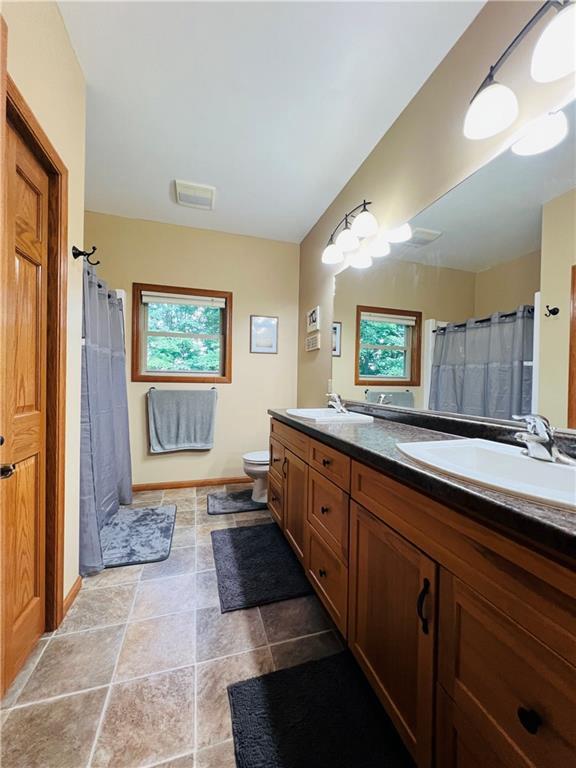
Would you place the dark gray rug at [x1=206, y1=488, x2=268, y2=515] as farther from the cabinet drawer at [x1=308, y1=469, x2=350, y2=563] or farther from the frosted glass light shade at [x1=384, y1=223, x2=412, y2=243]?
the frosted glass light shade at [x1=384, y1=223, x2=412, y2=243]

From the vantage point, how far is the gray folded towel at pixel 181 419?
9.41 feet

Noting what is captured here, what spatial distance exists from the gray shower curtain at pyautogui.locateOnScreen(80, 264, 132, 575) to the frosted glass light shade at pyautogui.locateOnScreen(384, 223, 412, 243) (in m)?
1.79

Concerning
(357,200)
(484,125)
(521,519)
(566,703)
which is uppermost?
(357,200)

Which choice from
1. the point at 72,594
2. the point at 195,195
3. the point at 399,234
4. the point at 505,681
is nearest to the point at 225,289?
the point at 195,195

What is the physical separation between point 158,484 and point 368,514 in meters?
2.49

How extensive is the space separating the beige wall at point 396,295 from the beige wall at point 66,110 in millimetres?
1642

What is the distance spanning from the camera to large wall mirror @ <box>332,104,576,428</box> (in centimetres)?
101

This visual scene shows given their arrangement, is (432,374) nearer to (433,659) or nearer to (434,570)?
(434,570)

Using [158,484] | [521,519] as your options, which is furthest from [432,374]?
[158,484]

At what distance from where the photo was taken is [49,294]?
1297 millimetres

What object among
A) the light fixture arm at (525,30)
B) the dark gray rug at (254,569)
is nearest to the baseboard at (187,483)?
the dark gray rug at (254,569)

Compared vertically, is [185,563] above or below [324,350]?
below

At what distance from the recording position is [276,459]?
2.11 m

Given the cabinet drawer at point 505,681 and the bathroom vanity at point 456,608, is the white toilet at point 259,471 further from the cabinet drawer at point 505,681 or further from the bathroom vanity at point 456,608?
the cabinet drawer at point 505,681
